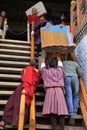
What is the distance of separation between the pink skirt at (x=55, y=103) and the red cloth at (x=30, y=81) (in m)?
0.30

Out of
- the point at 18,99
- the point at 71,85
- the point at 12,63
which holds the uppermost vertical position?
the point at 12,63

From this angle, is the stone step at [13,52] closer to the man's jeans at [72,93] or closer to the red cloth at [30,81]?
the red cloth at [30,81]

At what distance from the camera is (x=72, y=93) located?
6773mm

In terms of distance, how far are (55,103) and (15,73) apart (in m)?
1.92

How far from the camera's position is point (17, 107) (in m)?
6.21

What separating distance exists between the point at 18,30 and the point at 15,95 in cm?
742

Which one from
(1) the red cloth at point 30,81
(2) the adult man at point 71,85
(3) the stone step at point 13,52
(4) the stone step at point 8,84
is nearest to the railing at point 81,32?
(2) the adult man at point 71,85

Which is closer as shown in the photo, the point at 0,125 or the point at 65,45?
the point at 0,125

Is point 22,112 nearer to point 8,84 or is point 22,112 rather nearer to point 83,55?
point 8,84

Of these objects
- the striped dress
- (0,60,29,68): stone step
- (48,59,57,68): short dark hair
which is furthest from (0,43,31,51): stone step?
the striped dress

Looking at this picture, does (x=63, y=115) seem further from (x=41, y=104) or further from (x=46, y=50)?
(x=46, y=50)

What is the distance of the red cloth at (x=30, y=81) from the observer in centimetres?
630

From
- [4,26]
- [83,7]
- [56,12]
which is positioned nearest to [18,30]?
[56,12]

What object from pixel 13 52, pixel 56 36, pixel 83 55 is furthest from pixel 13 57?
pixel 83 55
